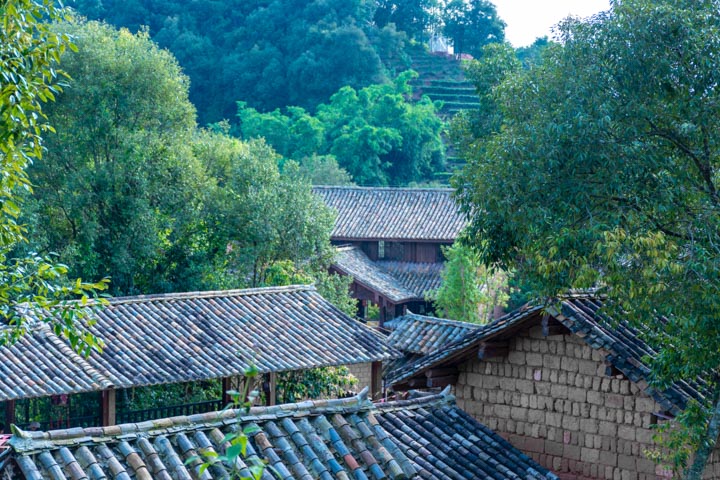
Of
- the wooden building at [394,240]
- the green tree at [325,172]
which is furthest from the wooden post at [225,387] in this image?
the green tree at [325,172]

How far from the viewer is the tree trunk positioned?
10.4 metres

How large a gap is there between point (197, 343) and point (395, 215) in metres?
21.1

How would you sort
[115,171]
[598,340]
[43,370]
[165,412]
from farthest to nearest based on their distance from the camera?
[115,171]
[165,412]
[43,370]
[598,340]

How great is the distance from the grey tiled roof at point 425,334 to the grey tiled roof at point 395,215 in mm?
16037

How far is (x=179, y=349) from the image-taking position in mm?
18484

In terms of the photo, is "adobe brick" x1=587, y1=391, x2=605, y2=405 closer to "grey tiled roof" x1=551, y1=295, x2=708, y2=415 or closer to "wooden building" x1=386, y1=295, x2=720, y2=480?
"wooden building" x1=386, y1=295, x2=720, y2=480

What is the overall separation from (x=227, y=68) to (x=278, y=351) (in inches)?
1893

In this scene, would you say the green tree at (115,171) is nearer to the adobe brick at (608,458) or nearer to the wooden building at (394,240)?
the wooden building at (394,240)

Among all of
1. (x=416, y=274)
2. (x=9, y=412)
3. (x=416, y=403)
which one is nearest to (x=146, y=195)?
(x=9, y=412)

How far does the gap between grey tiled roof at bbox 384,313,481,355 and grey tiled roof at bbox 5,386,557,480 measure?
9.54 meters

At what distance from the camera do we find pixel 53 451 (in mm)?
7742

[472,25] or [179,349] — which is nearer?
[179,349]

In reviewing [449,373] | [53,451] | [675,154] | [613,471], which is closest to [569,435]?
[613,471]

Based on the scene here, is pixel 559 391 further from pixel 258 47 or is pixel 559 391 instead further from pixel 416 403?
pixel 258 47
